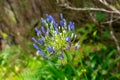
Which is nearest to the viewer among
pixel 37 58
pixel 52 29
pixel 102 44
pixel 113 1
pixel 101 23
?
pixel 52 29

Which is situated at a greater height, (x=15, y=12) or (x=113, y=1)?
(x=113, y=1)

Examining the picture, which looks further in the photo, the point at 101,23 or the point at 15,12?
the point at 15,12

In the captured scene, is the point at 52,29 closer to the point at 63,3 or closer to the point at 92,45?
the point at 63,3

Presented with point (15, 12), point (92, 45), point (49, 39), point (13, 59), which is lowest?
point (13, 59)

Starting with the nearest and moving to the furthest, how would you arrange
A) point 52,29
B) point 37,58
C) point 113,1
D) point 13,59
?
1. point 52,29
2. point 113,1
3. point 37,58
4. point 13,59

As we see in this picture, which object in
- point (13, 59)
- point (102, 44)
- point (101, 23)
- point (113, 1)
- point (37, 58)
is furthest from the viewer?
point (13, 59)

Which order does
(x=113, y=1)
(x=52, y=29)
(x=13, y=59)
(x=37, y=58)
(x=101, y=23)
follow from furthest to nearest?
(x=13, y=59) < (x=37, y=58) < (x=101, y=23) < (x=113, y=1) < (x=52, y=29)

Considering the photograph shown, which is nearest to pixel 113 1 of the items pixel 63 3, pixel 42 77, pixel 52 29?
pixel 63 3

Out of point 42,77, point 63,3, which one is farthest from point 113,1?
point 42,77

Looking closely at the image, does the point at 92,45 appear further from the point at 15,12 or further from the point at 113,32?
the point at 15,12
